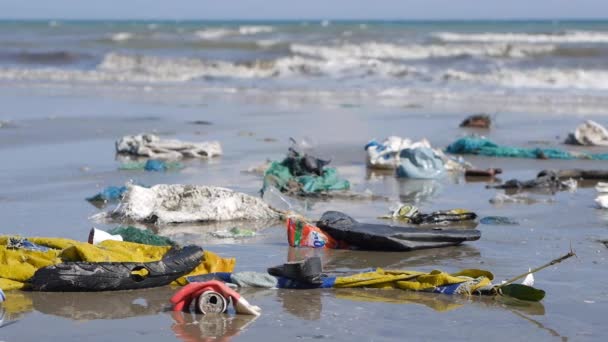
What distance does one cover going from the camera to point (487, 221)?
30.3 ft

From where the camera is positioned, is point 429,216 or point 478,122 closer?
point 429,216

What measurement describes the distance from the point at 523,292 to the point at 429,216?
2.83 m

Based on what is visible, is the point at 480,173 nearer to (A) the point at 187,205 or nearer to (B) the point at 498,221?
(B) the point at 498,221

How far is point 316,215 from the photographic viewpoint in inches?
376

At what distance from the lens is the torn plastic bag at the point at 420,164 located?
38.5 feet

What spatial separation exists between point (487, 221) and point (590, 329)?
345 cm

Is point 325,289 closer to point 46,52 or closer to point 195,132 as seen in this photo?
point 195,132

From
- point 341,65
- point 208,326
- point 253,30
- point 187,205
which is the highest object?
point 253,30

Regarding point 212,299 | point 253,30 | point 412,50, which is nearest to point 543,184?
point 212,299

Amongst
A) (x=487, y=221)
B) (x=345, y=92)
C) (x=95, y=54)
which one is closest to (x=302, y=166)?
(x=487, y=221)

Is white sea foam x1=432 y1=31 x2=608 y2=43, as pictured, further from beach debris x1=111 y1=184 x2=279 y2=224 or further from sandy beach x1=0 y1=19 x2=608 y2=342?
beach debris x1=111 y1=184 x2=279 y2=224

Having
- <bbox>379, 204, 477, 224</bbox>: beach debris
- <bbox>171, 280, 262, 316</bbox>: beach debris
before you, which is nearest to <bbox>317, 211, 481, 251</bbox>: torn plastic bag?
<bbox>379, 204, 477, 224</bbox>: beach debris

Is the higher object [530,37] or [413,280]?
[530,37]

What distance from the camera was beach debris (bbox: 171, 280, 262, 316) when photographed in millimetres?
5977
